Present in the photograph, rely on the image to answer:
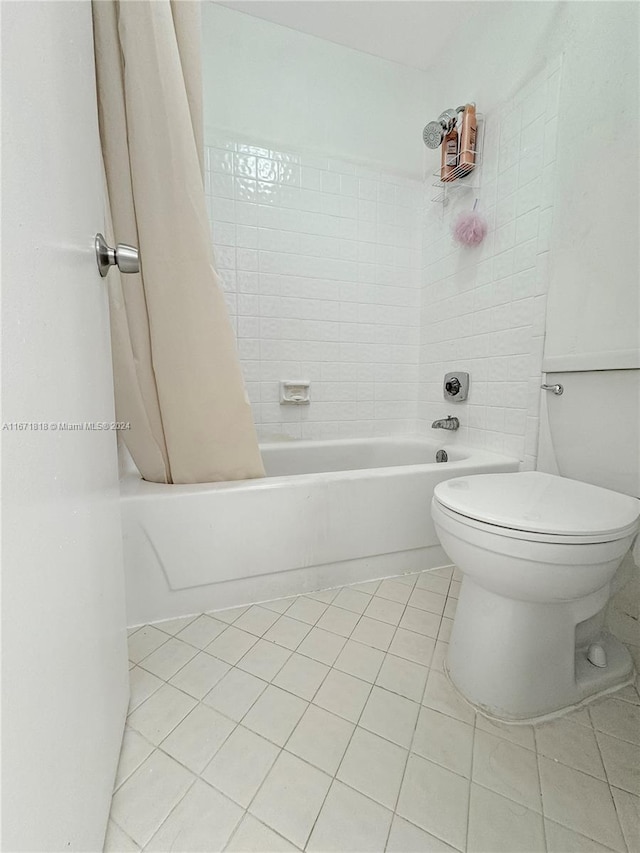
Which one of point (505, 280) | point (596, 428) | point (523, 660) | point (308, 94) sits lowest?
point (523, 660)

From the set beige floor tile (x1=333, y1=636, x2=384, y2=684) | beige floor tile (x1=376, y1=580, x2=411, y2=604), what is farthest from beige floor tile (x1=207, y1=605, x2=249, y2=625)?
beige floor tile (x1=376, y1=580, x2=411, y2=604)

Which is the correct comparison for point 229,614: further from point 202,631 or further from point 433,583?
point 433,583

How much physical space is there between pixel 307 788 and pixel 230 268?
172 centimetres

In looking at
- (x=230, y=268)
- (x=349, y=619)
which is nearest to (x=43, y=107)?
(x=349, y=619)

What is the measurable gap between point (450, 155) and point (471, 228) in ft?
1.11

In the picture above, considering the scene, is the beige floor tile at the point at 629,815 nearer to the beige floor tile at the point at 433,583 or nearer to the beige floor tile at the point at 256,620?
the beige floor tile at the point at 433,583

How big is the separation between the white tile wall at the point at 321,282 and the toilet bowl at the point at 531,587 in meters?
1.07

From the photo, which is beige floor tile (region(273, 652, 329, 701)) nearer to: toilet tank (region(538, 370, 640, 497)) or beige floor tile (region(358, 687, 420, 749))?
beige floor tile (region(358, 687, 420, 749))

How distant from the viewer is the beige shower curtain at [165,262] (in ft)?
2.77

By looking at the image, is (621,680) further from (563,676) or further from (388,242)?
(388,242)

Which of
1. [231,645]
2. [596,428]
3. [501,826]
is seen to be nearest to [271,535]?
[231,645]

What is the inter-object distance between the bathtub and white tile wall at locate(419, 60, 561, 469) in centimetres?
23

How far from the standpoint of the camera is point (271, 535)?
1.11 meters

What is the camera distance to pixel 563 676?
2.52 ft
